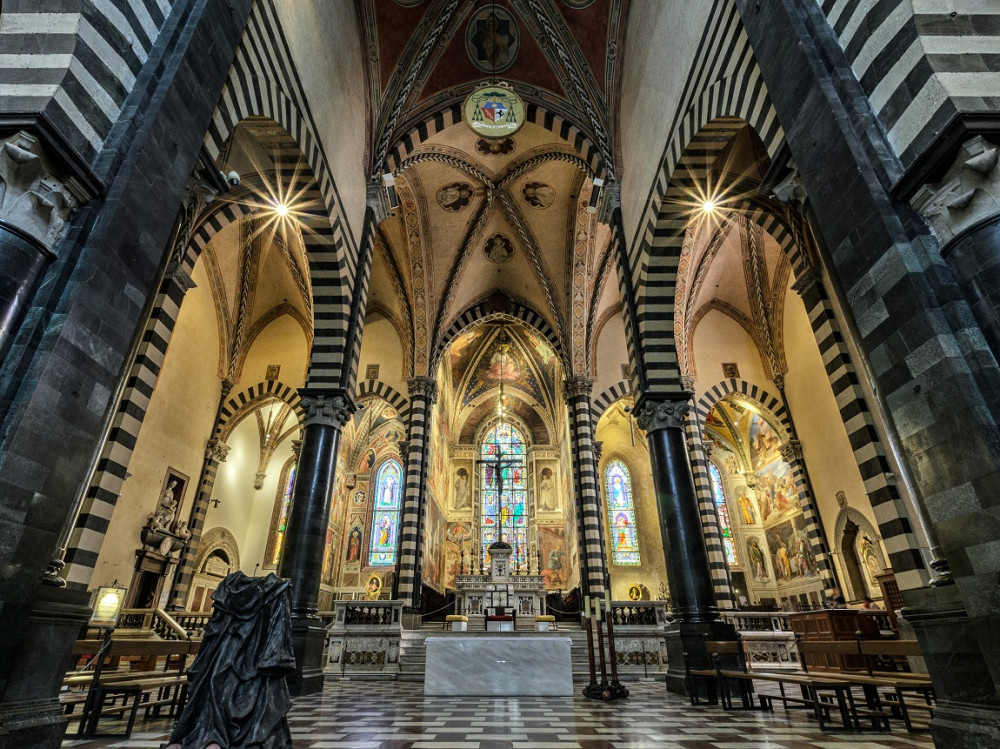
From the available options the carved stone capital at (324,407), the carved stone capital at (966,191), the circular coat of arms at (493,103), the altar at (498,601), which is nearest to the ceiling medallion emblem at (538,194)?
the circular coat of arms at (493,103)

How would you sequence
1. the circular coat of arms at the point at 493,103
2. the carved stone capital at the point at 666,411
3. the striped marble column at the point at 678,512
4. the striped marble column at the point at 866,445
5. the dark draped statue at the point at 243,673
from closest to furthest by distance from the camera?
1. the dark draped statue at the point at 243,673
2. the striped marble column at the point at 866,445
3. the striped marble column at the point at 678,512
4. the carved stone capital at the point at 666,411
5. the circular coat of arms at the point at 493,103

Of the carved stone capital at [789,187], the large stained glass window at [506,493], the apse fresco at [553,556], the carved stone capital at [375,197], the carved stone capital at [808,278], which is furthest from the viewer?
the large stained glass window at [506,493]

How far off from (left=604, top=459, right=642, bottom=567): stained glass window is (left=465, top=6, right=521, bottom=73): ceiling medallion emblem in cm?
1686

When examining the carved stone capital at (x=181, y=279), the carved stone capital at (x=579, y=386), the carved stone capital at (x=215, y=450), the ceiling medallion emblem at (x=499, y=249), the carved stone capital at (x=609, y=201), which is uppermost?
the ceiling medallion emblem at (x=499, y=249)

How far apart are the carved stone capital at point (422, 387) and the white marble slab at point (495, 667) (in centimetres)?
1027

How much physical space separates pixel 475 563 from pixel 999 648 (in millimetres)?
22252

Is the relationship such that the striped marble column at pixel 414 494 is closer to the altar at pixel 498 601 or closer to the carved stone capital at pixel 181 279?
the altar at pixel 498 601

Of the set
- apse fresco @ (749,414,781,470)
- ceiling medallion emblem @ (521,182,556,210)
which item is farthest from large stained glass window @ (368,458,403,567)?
apse fresco @ (749,414,781,470)

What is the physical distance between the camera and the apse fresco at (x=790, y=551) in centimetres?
1817

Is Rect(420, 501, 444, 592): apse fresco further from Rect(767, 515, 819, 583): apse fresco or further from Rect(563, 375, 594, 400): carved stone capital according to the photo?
Rect(767, 515, 819, 583): apse fresco

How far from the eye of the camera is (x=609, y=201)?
35.8 feet

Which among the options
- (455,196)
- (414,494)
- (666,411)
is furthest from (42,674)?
(455,196)

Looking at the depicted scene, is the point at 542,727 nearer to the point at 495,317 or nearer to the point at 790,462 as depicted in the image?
the point at 790,462

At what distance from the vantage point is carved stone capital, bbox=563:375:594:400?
648 inches
